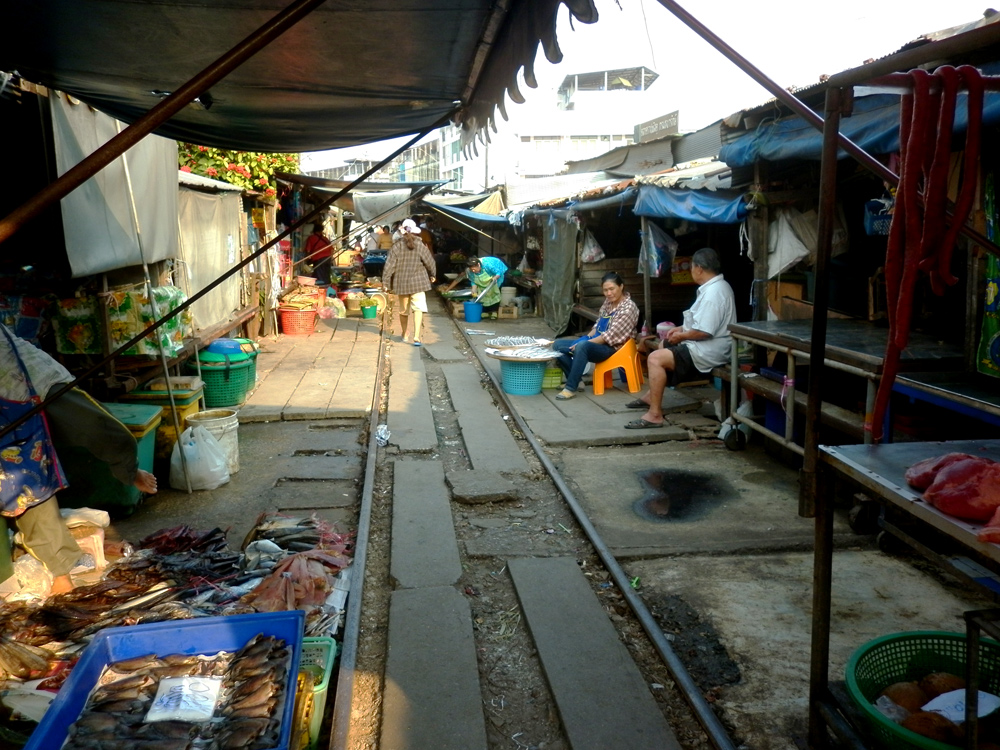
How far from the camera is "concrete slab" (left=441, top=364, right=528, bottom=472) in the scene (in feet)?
23.7

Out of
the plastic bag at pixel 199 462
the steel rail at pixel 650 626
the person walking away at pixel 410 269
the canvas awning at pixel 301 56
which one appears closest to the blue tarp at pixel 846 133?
the canvas awning at pixel 301 56

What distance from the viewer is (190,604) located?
4.14 m

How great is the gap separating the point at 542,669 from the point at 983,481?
2278 mm

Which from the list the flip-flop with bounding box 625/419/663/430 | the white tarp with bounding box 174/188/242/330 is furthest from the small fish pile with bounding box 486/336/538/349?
the white tarp with bounding box 174/188/242/330

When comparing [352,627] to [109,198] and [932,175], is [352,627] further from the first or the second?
[109,198]

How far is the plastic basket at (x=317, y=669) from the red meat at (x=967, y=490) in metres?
2.48

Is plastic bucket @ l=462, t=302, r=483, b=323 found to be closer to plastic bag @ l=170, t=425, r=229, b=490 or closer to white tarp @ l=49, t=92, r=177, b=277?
white tarp @ l=49, t=92, r=177, b=277

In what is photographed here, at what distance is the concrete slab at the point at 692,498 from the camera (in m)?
5.30

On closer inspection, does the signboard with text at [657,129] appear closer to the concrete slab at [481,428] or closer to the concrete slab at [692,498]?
the concrete slab at [481,428]

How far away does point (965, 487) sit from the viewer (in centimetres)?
Answer: 235

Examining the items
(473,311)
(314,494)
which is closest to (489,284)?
(473,311)

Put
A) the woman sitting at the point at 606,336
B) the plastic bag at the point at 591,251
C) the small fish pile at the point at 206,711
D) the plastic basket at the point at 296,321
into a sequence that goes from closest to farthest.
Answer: the small fish pile at the point at 206,711
the woman sitting at the point at 606,336
the plastic bag at the point at 591,251
the plastic basket at the point at 296,321

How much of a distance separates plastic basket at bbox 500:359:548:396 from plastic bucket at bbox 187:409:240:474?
3981 millimetres

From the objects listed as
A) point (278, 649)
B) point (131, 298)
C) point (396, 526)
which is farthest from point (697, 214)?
point (278, 649)
